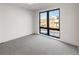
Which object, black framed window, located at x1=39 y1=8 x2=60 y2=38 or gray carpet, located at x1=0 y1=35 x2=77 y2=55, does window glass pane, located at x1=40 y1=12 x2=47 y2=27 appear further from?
gray carpet, located at x1=0 y1=35 x2=77 y2=55

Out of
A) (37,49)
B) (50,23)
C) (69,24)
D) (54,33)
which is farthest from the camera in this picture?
(50,23)

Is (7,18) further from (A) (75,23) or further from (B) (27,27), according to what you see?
(A) (75,23)

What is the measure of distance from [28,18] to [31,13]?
1.91ft

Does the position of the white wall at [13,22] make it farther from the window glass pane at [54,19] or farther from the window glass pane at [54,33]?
the window glass pane at [54,33]

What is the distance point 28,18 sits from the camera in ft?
23.3

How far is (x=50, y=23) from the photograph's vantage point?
623 cm

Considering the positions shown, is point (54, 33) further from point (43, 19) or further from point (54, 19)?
point (43, 19)

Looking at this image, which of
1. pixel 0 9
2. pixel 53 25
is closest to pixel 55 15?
pixel 53 25

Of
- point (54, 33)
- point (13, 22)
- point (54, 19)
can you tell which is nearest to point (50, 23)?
point (54, 19)

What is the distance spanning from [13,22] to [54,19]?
2740mm

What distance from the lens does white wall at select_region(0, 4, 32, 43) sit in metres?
4.75

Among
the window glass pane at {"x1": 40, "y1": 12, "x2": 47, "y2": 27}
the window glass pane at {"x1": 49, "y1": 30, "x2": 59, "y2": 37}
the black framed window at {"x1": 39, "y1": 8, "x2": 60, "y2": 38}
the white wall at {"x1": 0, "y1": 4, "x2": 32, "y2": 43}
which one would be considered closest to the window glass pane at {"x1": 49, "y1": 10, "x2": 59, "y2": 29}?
the black framed window at {"x1": 39, "y1": 8, "x2": 60, "y2": 38}

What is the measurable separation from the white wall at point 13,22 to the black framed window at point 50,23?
1.04m

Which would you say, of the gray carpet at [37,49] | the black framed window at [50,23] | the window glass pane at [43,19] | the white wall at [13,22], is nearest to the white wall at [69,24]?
the gray carpet at [37,49]
